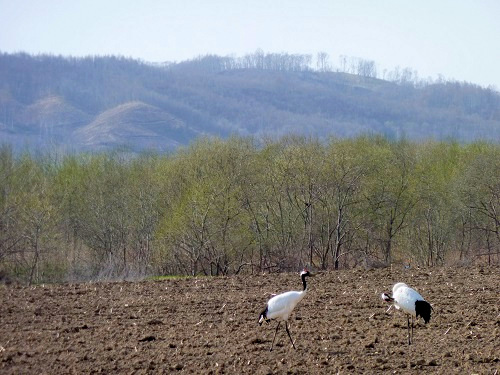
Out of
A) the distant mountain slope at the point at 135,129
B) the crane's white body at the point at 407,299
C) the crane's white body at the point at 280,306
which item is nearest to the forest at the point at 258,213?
the crane's white body at the point at 407,299

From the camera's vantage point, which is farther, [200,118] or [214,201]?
[200,118]

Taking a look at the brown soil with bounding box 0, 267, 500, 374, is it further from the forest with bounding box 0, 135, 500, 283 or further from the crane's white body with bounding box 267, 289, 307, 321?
the forest with bounding box 0, 135, 500, 283

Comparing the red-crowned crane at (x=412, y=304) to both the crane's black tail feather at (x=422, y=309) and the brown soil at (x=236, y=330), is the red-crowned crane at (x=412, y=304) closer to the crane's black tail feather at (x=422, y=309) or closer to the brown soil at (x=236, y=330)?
the crane's black tail feather at (x=422, y=309)

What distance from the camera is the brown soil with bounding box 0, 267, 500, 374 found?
13.3 m

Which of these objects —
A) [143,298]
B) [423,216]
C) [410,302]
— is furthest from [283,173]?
[410,302]

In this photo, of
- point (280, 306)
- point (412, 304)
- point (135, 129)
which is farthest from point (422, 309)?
point (135, 129)

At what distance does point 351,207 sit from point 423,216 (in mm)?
A: 5389

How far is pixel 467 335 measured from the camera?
15.3 m

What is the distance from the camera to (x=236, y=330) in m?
16.3

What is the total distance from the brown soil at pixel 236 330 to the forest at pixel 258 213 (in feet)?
55.1

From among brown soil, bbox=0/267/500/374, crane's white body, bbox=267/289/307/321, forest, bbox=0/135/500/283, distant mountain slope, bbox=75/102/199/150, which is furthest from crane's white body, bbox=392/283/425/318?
distant mountain slope, bbox=75/102/199/150

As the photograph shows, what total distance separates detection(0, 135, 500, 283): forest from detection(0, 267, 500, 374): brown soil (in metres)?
16.8

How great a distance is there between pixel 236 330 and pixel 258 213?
91.8 ft

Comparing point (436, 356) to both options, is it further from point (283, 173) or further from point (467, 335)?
point (283, 173)
